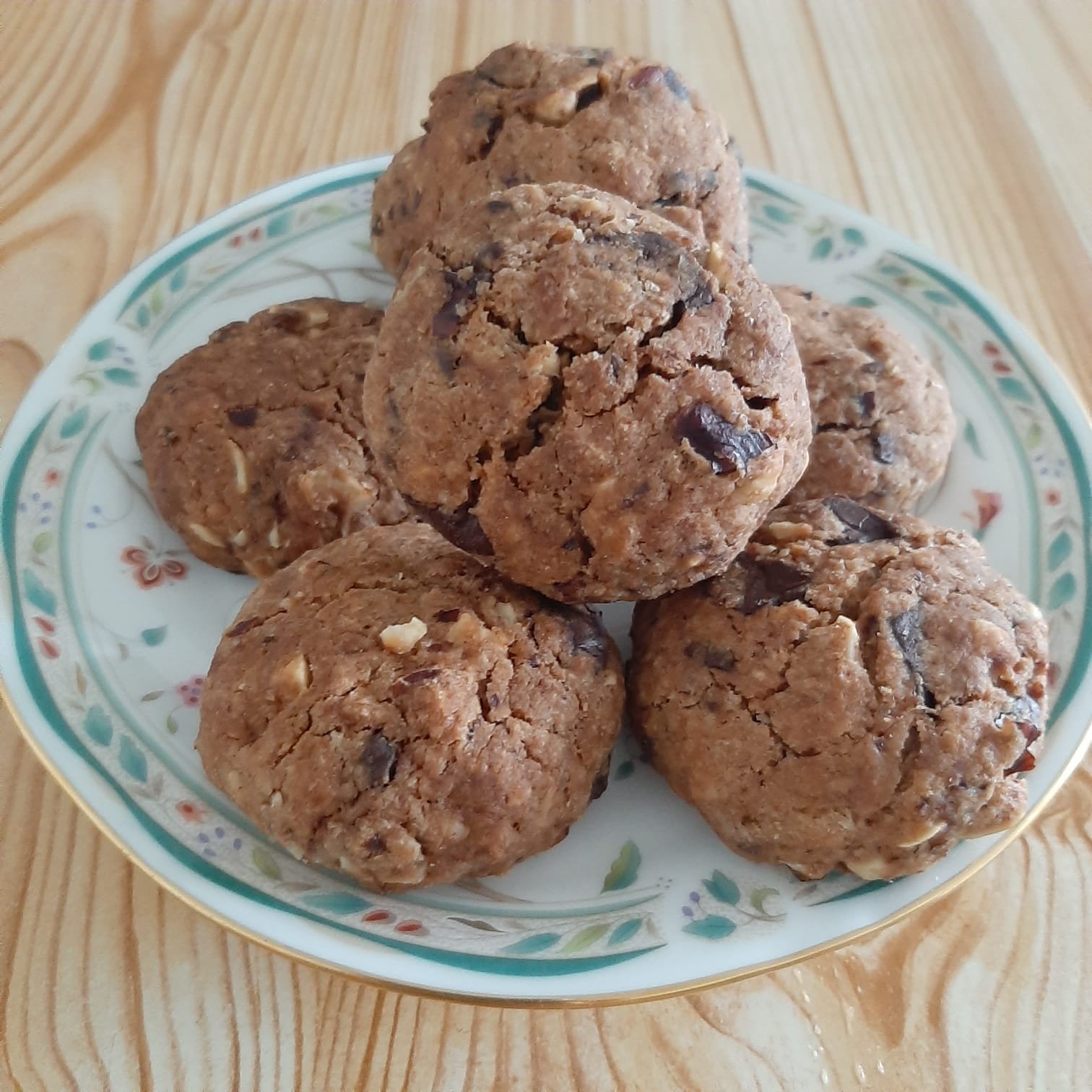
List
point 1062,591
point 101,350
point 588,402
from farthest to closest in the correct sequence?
point 101,350 < point 1062,591 < point 588,402

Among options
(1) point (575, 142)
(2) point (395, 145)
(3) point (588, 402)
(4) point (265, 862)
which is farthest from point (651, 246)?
(2) point (395, 145)

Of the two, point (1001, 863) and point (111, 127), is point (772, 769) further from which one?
point (111, 127)

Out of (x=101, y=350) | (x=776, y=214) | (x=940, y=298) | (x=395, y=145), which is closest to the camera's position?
(x=101, y=350)


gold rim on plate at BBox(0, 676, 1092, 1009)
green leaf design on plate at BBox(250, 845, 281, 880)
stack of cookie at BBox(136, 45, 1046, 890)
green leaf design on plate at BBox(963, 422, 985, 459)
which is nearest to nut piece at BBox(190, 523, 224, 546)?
stack of cookie at BBox(136, 45, 1046, 890)

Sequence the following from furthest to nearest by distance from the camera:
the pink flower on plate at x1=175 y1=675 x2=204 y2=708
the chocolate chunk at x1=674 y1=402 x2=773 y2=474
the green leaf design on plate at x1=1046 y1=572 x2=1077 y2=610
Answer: the green leaf design on plate at x1=1046 y1=572 x2=1077 y2=610
the pink flower on plate at x1=175 y1=675 x2=204 y2=708
the chocolate chunk at x1=674 y1=402 x2=773 y2=474

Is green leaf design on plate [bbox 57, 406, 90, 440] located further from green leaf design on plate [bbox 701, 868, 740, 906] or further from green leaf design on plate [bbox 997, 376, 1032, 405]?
green leaf design on plate [bbox 997, 376, 1032, 405]

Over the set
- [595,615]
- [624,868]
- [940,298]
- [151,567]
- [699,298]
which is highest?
[699,298]

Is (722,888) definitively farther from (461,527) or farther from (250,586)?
(250,586)
